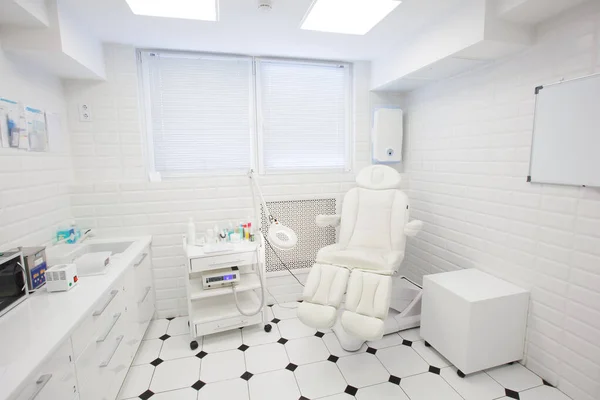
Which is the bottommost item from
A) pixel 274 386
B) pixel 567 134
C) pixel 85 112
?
pixel 274 386

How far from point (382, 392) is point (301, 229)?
151cm

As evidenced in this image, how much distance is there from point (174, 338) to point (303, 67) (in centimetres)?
266

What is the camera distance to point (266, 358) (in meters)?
2.15

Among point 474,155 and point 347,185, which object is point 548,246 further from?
point 347,185

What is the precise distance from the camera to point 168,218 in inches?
102

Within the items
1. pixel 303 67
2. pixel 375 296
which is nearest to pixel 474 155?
pixel 375 296

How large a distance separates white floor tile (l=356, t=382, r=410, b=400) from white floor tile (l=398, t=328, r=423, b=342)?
A: 56 centimetres

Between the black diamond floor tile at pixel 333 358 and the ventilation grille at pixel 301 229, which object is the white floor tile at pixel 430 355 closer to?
the black diamond floor tile at pixel 333 358

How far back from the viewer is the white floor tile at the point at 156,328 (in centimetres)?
243

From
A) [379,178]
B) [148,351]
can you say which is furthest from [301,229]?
[148,351]

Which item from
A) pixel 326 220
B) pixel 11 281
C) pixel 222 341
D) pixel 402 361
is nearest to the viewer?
pixel 11 281

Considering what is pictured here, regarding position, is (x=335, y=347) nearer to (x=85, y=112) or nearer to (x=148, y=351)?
(x=148, y=351)

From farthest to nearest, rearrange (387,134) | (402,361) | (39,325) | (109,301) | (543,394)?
(387,134)
(402,361)
(543,394)
(109,301)
(39,325)

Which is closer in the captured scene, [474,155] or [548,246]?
[548,246]
